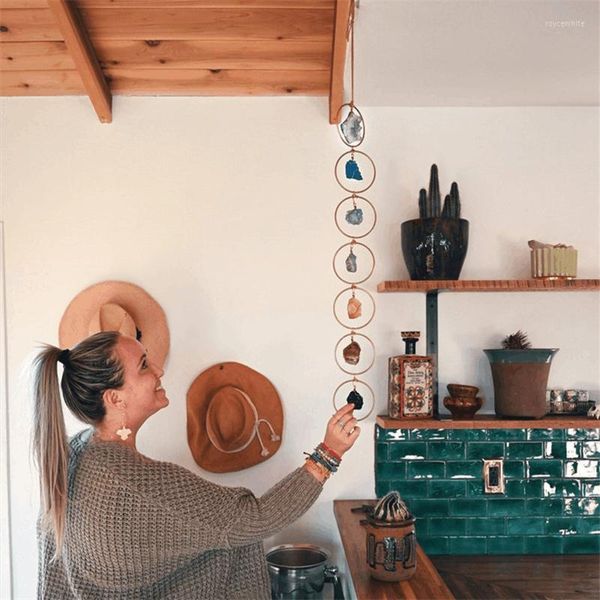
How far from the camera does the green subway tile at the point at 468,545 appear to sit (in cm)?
244

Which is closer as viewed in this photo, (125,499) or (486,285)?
(125,499)

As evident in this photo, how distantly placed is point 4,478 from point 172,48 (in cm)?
169

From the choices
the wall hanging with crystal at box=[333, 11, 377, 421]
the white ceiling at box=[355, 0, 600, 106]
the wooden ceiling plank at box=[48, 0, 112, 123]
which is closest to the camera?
the white ceiling at box=[355, 0, 600, 106]

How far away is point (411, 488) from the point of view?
8.09ft

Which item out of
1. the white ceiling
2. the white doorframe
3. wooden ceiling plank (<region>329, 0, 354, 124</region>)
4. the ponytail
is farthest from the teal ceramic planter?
the white doorframe

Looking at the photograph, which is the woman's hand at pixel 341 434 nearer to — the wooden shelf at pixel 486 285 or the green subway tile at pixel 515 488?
the wooden shelf at pixel 486 285

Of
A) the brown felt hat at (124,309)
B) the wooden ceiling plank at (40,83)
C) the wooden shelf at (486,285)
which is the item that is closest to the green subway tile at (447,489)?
the wooden shelf at (486,285)

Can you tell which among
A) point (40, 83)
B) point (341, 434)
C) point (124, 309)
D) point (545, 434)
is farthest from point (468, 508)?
point (40, 83)

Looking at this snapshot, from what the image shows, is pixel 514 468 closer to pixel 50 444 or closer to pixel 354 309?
pixel 354 309

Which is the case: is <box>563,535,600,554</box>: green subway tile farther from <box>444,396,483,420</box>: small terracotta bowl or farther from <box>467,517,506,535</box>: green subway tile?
<box>444,396,483,420</box>: small terracotta bowl

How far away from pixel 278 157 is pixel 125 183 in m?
0.60

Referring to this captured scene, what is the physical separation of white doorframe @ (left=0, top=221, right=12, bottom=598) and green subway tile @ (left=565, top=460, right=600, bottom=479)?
208 centimetres

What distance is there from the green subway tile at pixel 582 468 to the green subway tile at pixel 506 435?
0.20 meters

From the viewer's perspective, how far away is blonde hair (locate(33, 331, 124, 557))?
5.23 feet
